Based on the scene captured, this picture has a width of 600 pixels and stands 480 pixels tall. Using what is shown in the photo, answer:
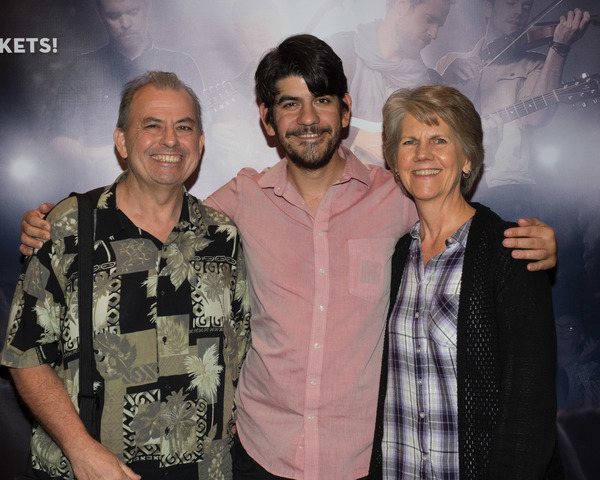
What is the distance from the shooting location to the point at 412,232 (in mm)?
2170

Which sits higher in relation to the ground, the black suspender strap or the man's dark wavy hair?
the man's dark wavy hair

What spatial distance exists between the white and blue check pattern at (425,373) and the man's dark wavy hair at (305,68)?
0.90 metres

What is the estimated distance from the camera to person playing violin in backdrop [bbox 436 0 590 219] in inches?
114

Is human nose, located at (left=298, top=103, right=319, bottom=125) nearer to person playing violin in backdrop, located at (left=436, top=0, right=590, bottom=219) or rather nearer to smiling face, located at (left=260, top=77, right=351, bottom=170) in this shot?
smiling face, located at (left=260, top=77, right=351, bottom=170)

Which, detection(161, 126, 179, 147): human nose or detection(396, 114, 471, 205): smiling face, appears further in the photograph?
detection(161, 126, 179, 147): human nose

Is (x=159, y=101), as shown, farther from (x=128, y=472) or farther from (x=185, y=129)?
(x=128, y=472)

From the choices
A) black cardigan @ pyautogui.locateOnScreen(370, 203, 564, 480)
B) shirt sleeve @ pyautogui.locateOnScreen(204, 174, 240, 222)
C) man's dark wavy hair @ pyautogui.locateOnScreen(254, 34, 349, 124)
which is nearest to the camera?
black cardigan @ pyautogui.locateOnScreen(370, 203, 564, 480)

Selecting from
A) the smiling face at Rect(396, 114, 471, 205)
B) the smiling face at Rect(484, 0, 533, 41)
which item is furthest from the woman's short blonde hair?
the smiling face at Rect(484, 0, 533, 41)

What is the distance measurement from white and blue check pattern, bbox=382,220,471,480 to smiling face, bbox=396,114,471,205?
0.56 ft

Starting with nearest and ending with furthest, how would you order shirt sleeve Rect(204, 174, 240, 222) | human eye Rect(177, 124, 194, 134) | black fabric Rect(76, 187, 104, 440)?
black fabric Rect(76, 187, 104, 440)
human eye Rect(177, 124, 194, 134)
shirt sleeve Rect(204, 174, 240, 222)

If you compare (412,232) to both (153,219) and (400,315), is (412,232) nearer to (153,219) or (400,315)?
(400,315)

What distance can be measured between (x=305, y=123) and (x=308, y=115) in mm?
44

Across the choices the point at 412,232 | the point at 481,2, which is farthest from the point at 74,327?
the point at 481,2

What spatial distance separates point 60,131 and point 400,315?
2126 mm
